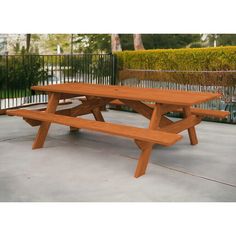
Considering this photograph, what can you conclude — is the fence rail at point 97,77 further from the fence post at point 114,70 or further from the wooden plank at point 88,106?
the wooden plank at point 88,106

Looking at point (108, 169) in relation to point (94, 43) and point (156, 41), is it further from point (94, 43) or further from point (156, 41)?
point (94, 43)

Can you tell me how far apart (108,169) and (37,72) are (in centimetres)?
561

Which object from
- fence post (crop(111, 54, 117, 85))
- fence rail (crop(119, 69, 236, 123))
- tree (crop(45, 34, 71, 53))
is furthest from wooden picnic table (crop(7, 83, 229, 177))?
tree (crop(45, 34, 71, 53))

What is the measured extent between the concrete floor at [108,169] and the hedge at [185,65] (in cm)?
245

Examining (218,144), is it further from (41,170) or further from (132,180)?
(41,170)

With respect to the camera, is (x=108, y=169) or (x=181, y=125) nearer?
(x=108, y=169)

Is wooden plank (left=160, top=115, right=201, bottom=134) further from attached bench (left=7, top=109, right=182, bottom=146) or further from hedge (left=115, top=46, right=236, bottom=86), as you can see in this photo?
hedge (left=115, top=46, right=236, bottom=86)

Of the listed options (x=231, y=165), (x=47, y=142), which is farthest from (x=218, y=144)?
(x=47, y=142)

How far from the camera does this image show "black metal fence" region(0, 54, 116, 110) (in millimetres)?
8617

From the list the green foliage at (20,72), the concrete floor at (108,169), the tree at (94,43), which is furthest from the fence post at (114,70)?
the tree at (94,43)

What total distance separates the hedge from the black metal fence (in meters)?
0.60

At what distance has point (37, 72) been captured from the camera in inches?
359

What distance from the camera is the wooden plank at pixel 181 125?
440 centimetres

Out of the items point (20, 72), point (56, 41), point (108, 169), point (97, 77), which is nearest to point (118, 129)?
point (108, 169)
